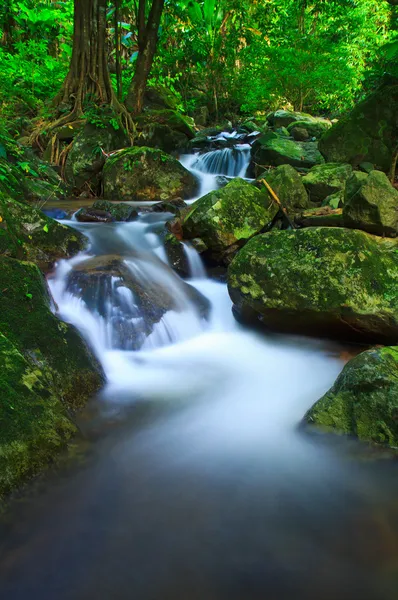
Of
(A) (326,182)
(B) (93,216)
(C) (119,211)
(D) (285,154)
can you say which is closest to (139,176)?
(C) (119,211)

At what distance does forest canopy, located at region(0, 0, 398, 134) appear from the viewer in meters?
11.4

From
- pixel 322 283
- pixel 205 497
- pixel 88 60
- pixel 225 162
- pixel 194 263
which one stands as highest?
pixel 88 60

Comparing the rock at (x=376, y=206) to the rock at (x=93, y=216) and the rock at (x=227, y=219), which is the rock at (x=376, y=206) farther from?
the rock at (x=93, y=216)

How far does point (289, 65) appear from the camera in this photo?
13.2 meters

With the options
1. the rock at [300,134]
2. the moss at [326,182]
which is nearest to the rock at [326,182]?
the moss at [326,182]

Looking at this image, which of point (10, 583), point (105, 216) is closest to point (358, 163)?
point (105, 216)

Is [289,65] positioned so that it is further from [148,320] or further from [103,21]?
[148,320]

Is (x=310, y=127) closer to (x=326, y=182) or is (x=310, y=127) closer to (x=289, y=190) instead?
(x=326, y=182)

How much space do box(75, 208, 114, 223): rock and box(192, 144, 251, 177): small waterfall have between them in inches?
182

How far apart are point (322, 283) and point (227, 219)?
7.18 ft

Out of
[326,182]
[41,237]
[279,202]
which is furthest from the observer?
[326,182]

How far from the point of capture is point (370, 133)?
25.9 feet

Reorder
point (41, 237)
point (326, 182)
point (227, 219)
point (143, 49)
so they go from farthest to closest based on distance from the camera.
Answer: point (143, 49), point (326, 182), point (227, 219), point (41, 237)

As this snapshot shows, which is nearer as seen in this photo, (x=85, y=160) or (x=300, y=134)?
(x=85, y=160)
